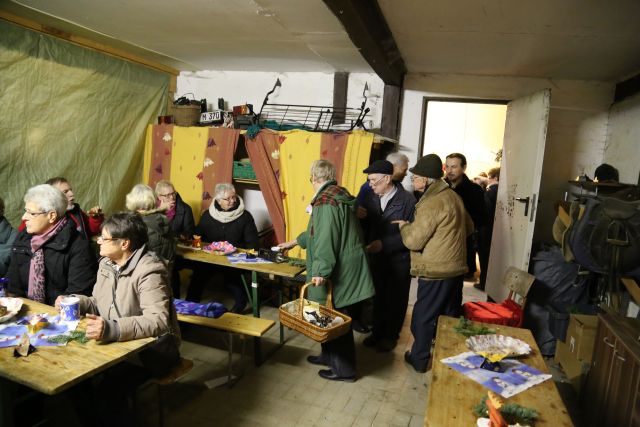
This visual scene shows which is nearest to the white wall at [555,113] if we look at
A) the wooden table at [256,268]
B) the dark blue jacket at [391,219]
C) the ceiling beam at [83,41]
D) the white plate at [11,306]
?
the dark blue jacket at [391,219]

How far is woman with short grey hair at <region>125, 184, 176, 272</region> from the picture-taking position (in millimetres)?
3494

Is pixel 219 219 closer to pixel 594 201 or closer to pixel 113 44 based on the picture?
pixel 113 44

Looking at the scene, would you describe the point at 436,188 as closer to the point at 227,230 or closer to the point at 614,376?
the point at 614,376

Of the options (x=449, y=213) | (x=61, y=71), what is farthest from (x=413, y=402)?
(x=61, y=71)

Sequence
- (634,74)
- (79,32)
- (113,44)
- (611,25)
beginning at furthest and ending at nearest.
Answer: (113,44) → (79,32) → (634,74) → (611,25)

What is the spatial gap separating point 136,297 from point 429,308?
209cm

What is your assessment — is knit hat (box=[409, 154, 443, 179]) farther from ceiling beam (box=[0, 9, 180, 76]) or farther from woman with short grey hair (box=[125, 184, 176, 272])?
ceiling beam (box=[0, 9, 180, 76])

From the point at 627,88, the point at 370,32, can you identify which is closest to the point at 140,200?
the point at 370,32

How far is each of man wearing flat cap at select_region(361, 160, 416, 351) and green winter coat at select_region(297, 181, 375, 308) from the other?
63 cm

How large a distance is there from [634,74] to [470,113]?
3.77 metres

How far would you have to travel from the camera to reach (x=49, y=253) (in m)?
2.52

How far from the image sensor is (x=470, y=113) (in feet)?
25.5

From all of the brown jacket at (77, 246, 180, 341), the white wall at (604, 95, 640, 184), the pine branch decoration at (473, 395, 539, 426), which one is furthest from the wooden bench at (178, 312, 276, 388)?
the white wall at (604, 95, 640, 184)

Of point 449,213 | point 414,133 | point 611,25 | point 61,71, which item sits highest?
point 611,25
